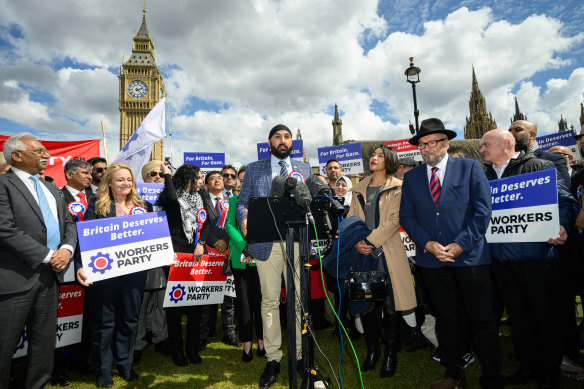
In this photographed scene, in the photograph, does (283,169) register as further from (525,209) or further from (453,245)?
(525,209)

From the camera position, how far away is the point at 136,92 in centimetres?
7050

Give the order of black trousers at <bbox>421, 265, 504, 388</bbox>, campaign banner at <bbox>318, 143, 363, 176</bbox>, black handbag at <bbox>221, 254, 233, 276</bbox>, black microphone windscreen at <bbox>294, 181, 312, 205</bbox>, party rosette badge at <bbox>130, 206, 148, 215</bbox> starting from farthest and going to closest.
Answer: campaign banner at <bbox>318, 143, 363, 176</bbox>
black handbag at <bbox>221, 254, 233, 276</bbox>
party rosette badge at <bbox>130, 206, 148, 215</bbox>
black trousers at <bbox>421, 265, 504, 388</bbox>
black microphone windscreen at <bbox>294, 181, 312, 205</bbox>

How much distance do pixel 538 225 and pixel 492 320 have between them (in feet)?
3.54

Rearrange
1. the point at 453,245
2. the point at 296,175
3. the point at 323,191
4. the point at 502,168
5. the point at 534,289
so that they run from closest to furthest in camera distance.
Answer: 1. the point at 323,191
2. the point at 453,245
3. the point at 534,289
4. the point at 502,168
5. the point at 296,175

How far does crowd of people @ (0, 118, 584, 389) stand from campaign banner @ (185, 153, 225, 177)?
6.99 metres

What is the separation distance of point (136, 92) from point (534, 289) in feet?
267

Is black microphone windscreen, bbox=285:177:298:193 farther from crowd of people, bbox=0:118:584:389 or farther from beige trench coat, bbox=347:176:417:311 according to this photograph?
beige trench coat, bbox=347:176:417:311

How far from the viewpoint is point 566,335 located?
12.5 ft

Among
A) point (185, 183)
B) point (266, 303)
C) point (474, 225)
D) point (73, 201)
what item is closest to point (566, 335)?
point (474, 225)

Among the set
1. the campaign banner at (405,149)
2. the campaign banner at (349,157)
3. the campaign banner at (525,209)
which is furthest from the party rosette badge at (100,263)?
the campaign banner at (405,149)

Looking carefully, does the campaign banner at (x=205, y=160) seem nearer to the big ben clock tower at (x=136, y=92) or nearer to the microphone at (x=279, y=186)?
the microphone at (x=279, y=186)

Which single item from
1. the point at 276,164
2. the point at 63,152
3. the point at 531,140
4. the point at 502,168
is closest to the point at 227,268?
the point at 276,164

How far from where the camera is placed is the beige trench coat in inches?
153

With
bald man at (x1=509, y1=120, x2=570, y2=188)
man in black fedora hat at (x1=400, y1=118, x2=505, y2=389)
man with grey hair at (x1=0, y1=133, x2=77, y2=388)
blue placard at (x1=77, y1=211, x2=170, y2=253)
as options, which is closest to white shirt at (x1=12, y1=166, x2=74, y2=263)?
man with grey hair at (x1=0, y1=133, x2=77, y2=388)
